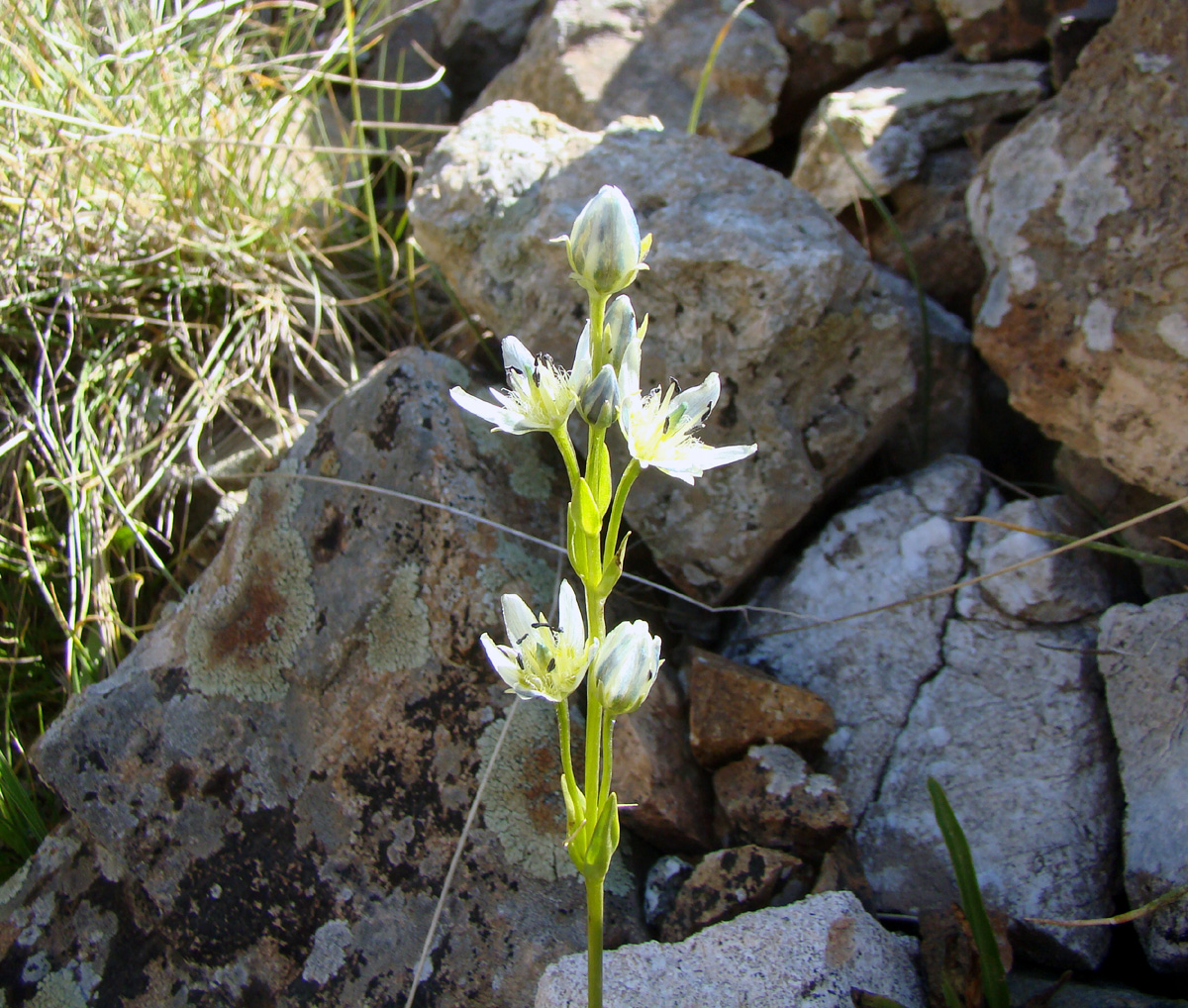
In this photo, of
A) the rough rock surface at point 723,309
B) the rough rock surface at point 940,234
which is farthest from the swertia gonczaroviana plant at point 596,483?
the rough rock surface at point 940,234

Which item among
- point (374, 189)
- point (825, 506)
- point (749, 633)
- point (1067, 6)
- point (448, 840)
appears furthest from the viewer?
point (374, 189)

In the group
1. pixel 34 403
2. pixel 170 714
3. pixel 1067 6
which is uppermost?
pixel 1067 6

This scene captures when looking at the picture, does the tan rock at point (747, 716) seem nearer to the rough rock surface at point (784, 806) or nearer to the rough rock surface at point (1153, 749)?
the rough rock surface at point (784, 806)

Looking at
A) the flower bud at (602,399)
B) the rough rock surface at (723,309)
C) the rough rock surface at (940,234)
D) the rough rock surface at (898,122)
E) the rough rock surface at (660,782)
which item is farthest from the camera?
the rough rock surface at (898,122)

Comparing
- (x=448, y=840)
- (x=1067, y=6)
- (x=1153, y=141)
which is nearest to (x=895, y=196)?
(x=1067, y=6)

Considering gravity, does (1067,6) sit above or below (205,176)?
above

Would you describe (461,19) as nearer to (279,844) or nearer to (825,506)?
(825,506)

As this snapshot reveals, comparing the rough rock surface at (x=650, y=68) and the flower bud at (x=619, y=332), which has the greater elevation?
the flower bud at (x=619, y=332)

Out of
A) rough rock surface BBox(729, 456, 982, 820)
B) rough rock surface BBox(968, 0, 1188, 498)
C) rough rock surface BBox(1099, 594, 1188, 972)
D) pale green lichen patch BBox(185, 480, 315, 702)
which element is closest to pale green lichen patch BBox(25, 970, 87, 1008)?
pale green lichen patch BBox(185, 480, 315, 702)
